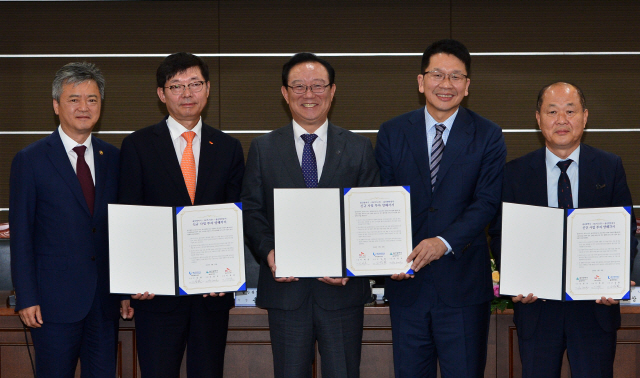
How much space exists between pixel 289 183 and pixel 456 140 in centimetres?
66

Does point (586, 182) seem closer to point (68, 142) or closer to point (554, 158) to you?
point (554, 158)

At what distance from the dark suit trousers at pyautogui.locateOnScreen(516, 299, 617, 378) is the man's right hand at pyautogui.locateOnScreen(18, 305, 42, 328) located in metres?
1.80

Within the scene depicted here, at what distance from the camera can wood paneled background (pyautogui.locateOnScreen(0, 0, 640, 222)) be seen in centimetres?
457

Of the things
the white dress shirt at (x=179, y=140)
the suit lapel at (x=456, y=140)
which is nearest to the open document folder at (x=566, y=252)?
the suit lapel at (x=456, y=140)

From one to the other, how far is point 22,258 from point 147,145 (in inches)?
24.2

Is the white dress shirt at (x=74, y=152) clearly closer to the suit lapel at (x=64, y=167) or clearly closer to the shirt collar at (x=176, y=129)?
the suit lapel at (x=64, y=167)

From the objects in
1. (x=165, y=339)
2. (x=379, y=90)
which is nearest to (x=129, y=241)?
(x=165, y=339)

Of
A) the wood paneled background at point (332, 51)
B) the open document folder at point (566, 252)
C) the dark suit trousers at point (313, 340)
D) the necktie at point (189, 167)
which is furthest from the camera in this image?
the wood paneled background at point (332, 51)

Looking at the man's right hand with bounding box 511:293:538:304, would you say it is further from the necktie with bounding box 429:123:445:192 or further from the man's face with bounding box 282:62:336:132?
the man's face with bounding box 282:62:336:132

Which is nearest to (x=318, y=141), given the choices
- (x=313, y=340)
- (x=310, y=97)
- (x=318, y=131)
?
(x=318, y=131)

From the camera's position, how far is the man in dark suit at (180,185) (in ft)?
6.79

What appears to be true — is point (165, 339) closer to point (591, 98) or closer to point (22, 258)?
point (22, 258)

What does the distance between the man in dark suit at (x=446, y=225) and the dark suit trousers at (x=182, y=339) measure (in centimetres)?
68

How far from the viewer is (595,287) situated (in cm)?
196
